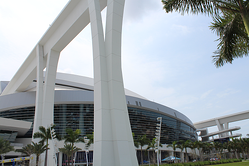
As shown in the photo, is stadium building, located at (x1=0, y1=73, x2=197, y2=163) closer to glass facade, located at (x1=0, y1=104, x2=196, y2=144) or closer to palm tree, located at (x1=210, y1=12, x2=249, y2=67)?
glass facade, located at (x1=0, y1=104, x2=196, y2=144)

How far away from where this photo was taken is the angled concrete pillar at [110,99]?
28.8 ft

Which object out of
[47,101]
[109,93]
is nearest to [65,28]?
[47,101]

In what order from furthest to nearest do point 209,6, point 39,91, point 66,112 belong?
point 66,112 → point 39,91 → point 209,6

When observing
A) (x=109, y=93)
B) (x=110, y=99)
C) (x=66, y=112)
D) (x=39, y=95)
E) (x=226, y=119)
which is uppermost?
(x=66, y=112)

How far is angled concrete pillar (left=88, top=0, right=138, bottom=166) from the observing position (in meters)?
8.79

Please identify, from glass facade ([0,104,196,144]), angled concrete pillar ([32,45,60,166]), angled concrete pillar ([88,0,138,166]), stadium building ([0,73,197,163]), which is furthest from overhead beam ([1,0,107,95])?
glass facade ([0,104,196,144])

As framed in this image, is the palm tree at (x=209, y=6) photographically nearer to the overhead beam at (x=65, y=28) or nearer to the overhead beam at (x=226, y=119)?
the overhead beam at (x=65, y=28)

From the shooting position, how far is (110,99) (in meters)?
9.64

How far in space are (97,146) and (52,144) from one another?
12.8 metres

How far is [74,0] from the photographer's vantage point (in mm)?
15664

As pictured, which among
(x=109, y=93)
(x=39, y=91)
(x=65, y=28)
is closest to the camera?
(x=109, y=93)

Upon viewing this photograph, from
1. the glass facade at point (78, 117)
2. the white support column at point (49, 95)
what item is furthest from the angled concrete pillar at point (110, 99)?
the glass facade at point (78, 117)

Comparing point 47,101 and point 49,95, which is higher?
point 49,95

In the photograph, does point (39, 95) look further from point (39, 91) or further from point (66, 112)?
point (66, 112)
